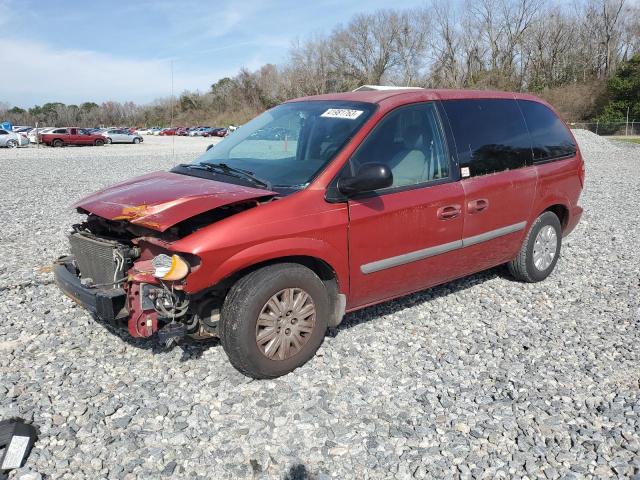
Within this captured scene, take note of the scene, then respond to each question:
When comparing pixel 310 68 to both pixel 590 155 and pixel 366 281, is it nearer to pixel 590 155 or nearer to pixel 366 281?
pixel 590 155

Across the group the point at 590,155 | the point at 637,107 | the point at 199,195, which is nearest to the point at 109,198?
the point at 199,195

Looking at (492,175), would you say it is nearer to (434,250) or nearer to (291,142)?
(434,250)

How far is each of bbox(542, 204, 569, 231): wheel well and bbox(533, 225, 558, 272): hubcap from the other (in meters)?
0.23

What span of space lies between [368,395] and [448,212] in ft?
5.40

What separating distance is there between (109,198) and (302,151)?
1.45 metres

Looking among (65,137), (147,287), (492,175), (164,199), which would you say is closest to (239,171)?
(164,199)

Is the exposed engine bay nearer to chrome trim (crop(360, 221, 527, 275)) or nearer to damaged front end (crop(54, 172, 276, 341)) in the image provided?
damaged front end (crop(54, 172, 276, 341))

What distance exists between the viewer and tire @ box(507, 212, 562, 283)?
5410 mm

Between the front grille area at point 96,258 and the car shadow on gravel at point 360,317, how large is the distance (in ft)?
1.19

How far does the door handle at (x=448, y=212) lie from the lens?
14.0 feet

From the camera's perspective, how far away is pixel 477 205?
14.9ft

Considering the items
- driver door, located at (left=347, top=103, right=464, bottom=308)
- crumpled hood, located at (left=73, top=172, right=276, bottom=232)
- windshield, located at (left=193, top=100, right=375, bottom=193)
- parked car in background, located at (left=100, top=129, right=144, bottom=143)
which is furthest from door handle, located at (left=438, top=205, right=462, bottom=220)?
parked car in background, located at (left=100, top=129, right=144, bottom=143)

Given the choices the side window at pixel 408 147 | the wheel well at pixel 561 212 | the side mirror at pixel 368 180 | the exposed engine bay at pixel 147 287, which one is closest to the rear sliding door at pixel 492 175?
the side window at pixel 408 147

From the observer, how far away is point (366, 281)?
3.99m
